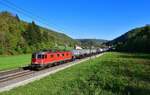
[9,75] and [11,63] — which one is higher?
[11,63]

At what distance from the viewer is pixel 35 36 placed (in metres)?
132

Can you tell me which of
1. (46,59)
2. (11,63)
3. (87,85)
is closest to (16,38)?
(11,63)

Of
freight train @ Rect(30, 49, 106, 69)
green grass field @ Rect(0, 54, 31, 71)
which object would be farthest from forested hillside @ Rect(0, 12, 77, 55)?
freight train @ Rect(30, 49, 106, 69)

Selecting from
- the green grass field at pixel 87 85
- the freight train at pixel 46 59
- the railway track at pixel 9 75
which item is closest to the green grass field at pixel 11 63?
the freight train at pixel 46 59

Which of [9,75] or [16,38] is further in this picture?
[16,38]

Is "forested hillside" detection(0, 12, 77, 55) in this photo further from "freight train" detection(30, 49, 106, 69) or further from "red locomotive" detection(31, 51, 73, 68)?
"red locomotive" detection(31, 51, 73, 68)

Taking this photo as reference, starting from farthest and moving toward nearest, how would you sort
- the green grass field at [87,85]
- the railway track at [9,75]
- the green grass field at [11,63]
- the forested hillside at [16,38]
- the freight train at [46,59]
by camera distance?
the forested hillside at [16,38]
the green grass field at [11,63]
the freight train at [46,59]
the railway track at [9,75]
the green grass field at [87,85]

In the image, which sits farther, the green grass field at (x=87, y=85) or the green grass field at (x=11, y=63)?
the green grass field at (x=11, y=63)

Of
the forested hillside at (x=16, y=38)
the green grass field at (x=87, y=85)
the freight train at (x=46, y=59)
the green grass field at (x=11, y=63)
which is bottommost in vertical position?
the green grass field at (x=87, y=85)

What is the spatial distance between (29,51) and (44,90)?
9385 centimetres

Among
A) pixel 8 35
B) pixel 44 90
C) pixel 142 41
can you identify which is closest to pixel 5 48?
pixel 8 35

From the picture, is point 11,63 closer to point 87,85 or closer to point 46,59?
point 46,59

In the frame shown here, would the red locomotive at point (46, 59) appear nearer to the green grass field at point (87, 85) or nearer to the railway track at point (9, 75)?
the railway track at point (9, 75)

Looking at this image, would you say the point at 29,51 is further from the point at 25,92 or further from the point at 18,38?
the point at 25,92
